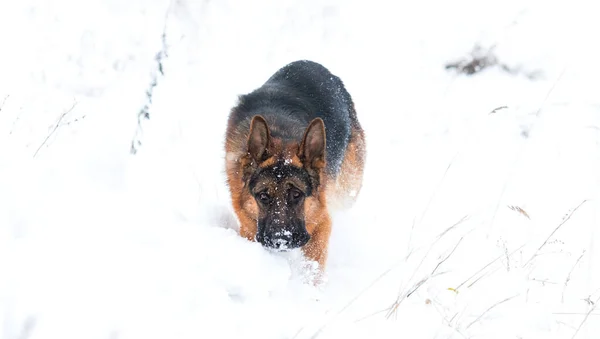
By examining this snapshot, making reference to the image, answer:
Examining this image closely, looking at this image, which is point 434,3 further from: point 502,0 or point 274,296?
point 274,296

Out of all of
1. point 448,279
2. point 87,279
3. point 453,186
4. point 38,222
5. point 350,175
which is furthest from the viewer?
point 453,186

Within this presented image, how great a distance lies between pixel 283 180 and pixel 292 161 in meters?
0.17

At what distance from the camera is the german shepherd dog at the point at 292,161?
367 cm

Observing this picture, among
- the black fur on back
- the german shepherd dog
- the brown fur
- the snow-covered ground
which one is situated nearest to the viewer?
the snow-covered ground

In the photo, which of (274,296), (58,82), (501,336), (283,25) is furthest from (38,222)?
(283,25)

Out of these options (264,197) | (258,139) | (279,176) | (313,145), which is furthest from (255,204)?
(313,145)

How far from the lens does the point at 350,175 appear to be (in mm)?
5590

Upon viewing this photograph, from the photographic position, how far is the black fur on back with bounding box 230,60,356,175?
458cm

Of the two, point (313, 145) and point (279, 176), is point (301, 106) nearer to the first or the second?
point (313, 145)

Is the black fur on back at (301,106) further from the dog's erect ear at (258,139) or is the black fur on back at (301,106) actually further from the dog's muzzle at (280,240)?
the dog's muzzle at (280,240)

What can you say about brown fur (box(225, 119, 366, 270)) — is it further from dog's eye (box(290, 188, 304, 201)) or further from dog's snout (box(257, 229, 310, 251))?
dog's snout (box(257, 229, 310, 251))

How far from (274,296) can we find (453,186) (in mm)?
3640

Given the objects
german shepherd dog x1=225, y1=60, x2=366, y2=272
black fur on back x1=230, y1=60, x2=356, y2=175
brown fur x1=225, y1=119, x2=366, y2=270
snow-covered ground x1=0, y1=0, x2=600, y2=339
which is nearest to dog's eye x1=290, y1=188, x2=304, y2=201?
german shepherd dog x1=225, y1=60, x2=366, y2=272

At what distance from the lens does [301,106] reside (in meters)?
5.00
